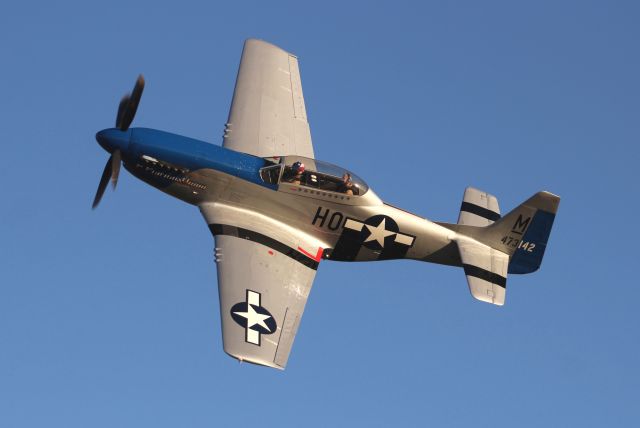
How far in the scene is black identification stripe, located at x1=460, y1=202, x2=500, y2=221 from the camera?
3112cm

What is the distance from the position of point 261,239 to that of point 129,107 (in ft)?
14.7

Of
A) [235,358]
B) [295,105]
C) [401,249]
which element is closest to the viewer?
[235,358]

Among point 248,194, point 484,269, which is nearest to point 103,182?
point 248,194

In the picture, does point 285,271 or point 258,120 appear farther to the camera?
point 258,120

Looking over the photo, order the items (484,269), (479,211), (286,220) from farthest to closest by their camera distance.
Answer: (479,211) < (484,269) < (286,220)

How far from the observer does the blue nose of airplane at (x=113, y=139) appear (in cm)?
2842

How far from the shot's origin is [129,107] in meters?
28.6

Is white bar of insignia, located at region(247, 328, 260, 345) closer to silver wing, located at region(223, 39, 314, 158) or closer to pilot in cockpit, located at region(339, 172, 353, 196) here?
pilot in cockpit, located at region(339, 172, 353, 196)

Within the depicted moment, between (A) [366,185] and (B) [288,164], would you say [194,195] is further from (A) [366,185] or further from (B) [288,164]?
(A) [366,185]

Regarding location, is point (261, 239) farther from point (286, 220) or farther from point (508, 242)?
point (508, 242)

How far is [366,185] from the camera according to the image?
95.7 ft

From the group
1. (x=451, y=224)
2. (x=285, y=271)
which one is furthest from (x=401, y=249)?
(x=285, y=271)

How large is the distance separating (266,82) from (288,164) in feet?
14.3

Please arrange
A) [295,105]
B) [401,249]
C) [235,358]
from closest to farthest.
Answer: [235,358]
[401,249]
[295,105]
